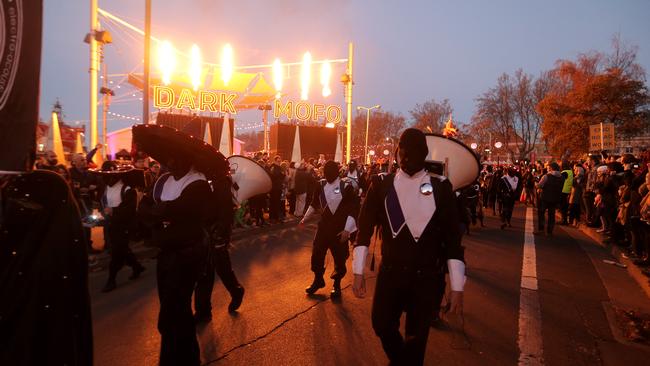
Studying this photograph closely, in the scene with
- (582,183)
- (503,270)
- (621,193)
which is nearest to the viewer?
(503,270)

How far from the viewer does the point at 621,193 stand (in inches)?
394

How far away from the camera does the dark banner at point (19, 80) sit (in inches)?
76.4

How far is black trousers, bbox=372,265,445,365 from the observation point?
3.10 m

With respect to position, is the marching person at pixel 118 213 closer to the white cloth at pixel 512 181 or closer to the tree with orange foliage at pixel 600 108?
the white cloth at pixel 512 181

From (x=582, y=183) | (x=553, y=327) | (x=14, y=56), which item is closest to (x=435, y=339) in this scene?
(x=553, y=327)

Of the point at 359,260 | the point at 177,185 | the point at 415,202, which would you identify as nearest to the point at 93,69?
the point at 177,185

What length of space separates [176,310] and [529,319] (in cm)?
423

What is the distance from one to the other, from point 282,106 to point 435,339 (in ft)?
107

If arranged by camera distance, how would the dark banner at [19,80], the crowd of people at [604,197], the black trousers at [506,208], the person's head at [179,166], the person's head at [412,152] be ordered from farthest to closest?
the black trousers at [506,208] → the crowd of people at [604,197] → the person's head at [179,166] → the person's head at [412,152] → the dark banner at [19,80]

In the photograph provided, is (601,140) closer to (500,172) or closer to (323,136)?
(500,172)

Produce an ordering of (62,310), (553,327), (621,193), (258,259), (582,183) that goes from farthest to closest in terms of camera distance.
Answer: (582,183)
(621,193)
(258,259)
(553,327)
(62,310)

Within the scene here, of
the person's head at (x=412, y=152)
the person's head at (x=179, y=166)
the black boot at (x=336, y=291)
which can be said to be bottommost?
the black boot at (x=336, y=291)

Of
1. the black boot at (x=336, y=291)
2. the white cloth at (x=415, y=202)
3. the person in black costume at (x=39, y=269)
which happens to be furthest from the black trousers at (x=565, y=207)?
the person in black costume at (x=39, y=269)

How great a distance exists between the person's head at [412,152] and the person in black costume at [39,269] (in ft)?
6.78
